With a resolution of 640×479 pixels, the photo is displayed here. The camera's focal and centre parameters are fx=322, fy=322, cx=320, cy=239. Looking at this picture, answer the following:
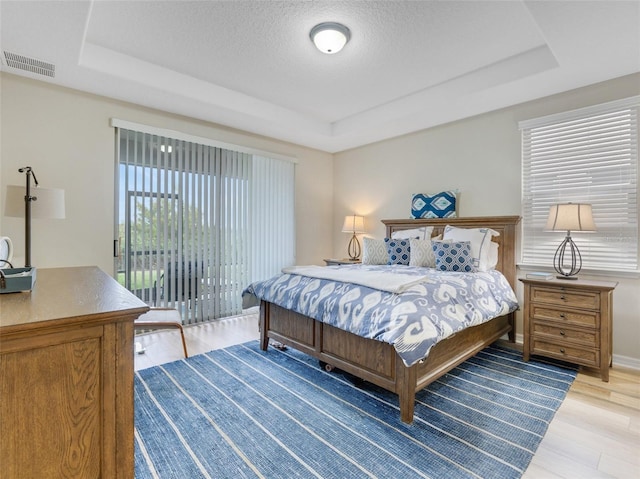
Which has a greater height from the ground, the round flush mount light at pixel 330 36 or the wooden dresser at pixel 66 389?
the round flush mount light at pixel 330 36

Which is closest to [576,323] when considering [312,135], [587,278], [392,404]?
Answer: [587,278]

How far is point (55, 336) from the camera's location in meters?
0.87

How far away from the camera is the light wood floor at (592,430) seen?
5.14ft

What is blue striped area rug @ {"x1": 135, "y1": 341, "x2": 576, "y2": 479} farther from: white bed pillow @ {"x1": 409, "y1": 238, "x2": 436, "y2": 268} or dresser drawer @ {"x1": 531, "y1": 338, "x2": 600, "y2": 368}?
white bed pillow @ {"x1": 409, "y1": 238, "x2": 436, "y2": 268}

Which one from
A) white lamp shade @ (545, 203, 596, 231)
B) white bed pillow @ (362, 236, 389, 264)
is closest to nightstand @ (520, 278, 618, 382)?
white lamp shade @ (545, 203, 596, 231)

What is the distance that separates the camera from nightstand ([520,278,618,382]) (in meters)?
2.49

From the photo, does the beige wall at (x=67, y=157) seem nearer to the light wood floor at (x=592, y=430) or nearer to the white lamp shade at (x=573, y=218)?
the light wood floor at (x=592, y=430)

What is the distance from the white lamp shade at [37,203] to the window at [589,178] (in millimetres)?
4311

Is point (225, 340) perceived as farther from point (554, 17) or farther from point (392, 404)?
point (554, 17)

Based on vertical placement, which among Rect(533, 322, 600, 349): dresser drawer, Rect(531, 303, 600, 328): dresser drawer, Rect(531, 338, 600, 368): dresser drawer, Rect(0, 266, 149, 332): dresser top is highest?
Rect(0, 266, 149, 332): dresser top

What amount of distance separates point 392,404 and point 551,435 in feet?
2.90

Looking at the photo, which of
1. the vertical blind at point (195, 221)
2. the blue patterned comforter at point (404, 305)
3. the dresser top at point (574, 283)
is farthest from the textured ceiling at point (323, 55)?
the blue patterned comforter at point (404, 305)

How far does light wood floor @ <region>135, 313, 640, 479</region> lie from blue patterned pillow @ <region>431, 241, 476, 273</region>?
3.90 feet

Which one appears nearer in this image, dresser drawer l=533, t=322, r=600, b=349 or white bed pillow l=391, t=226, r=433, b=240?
dresser drawer l=533, t=322, r=600, b=349
